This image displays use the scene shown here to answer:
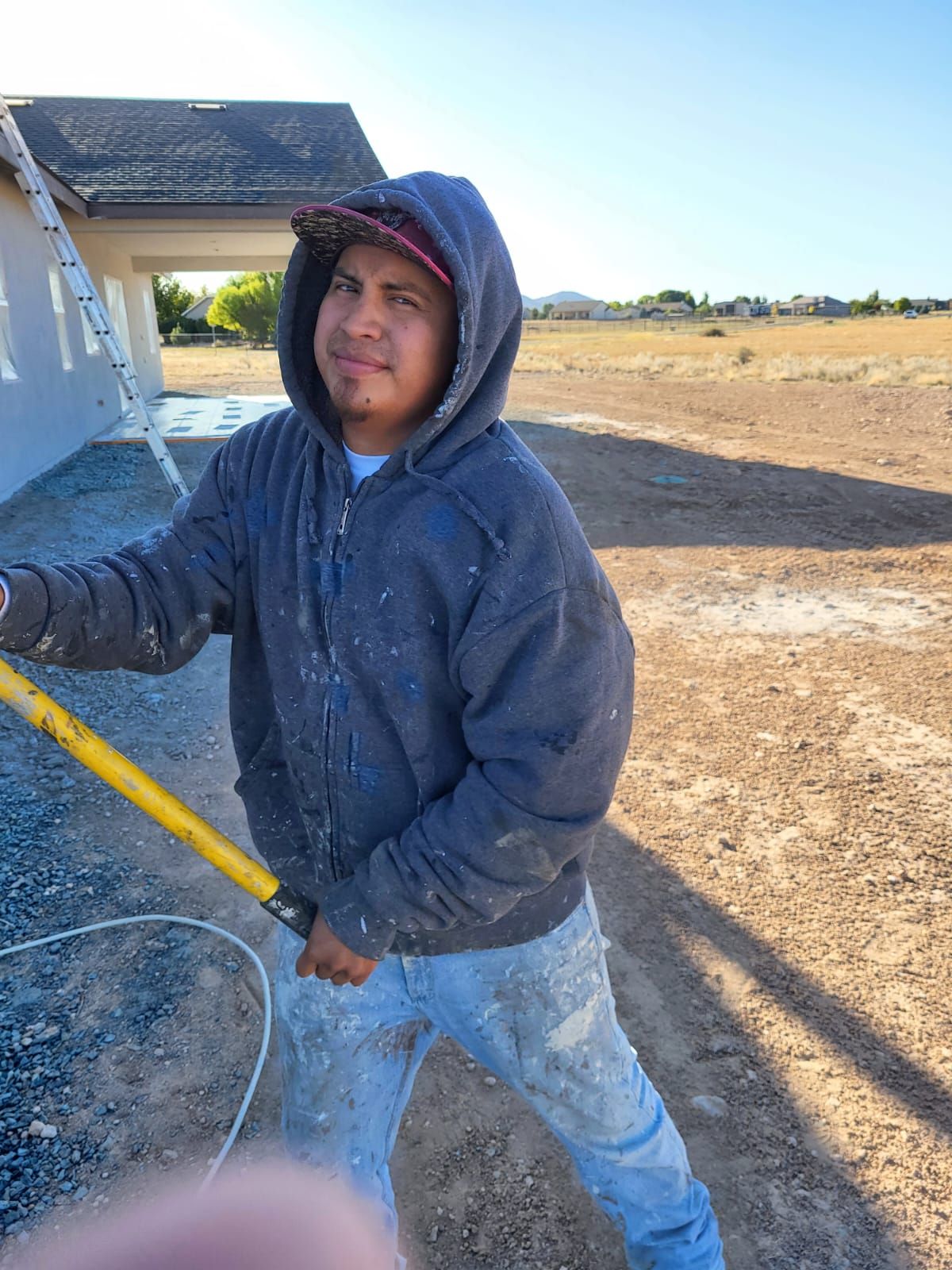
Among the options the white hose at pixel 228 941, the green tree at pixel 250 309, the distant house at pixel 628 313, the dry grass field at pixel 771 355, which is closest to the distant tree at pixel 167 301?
the green tree at pixel 250 309

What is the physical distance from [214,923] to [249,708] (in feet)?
5.14

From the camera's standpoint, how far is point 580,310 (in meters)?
117

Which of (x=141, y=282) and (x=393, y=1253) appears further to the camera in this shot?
(x=141, y=282)

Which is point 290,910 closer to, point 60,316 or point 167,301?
point 60,316

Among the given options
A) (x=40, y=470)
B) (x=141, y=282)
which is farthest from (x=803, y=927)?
(x=141, y=282)

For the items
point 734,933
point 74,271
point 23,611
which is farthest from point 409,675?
point 74,271

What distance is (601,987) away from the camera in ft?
5.10

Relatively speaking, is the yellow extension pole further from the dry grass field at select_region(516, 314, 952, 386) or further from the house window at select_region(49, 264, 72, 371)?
the dry grass field at select_region(516, 314, 952, 386)

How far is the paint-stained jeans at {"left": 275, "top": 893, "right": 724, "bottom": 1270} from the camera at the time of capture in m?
1.48

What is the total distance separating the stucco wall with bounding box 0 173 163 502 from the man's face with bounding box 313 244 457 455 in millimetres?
8453

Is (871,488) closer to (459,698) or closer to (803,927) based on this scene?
(803,927)

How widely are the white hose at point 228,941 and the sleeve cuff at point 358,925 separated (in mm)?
1112

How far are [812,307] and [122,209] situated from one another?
102904 mm

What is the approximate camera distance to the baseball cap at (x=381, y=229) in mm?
1266
